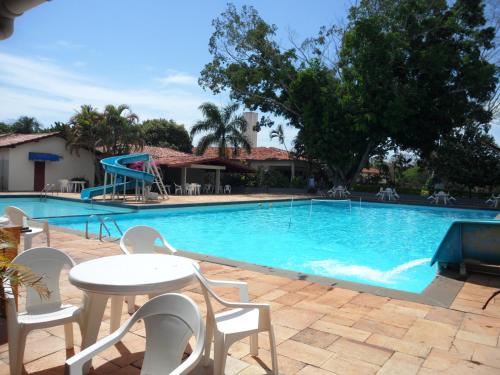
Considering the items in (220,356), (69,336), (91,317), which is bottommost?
(69,336)

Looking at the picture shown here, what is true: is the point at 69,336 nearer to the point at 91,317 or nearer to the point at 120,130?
the point at 91,317

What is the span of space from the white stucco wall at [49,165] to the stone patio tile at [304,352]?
22.7 m

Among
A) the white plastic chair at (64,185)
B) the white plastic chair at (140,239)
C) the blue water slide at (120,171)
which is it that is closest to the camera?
the white plastic chair at (140,239)

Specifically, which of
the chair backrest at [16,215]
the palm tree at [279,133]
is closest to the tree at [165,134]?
the palm tree at [279,133]

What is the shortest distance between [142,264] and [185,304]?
0.99 metres

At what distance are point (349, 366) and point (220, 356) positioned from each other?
3.46 feet

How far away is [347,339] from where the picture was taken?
10.5ft

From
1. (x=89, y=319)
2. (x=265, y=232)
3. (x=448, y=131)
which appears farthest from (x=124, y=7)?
(x=448, y=131)

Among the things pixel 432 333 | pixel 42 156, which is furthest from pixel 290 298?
pixel 42 156

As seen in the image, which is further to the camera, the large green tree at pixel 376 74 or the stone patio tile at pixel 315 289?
the large green tree at pixel 376 74

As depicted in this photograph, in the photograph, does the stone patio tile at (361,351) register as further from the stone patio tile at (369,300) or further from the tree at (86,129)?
the tree at (86,129)

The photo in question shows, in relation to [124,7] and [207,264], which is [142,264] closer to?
[207,264]

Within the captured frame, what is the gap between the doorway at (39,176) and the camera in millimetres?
22453

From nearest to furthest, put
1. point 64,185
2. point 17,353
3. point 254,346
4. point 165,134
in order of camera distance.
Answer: point 17,353
point 254,346
point 64,185
point 165,134
